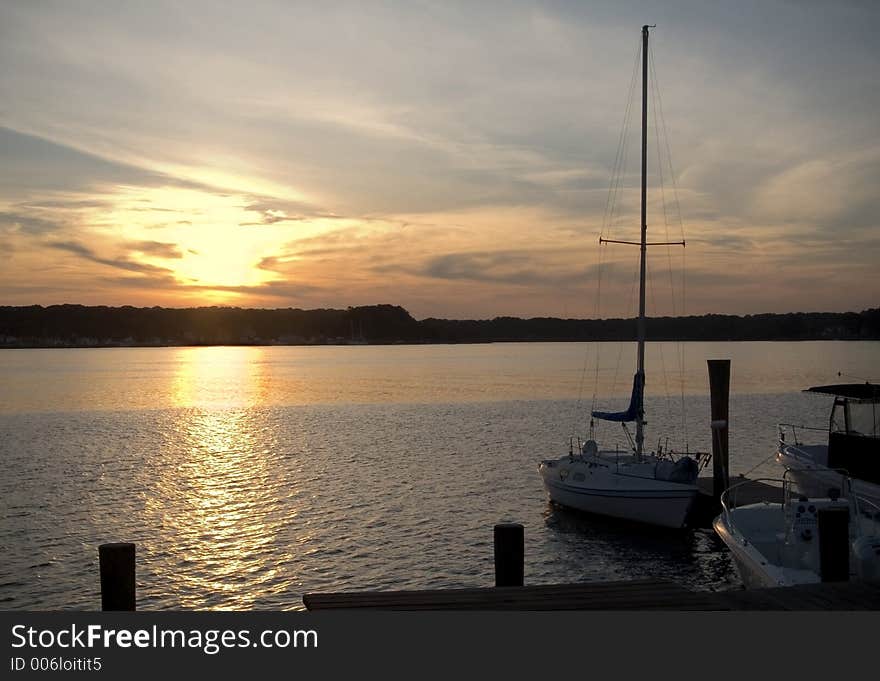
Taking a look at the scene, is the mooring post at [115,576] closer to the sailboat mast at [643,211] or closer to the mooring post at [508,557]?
the mooring post at [508,557]

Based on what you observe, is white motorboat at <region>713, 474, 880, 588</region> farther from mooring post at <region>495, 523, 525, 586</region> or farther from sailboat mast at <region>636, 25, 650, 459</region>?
sailboat mast at <region>636, 25, 650, 459</region>

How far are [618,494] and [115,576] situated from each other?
17.6 metres

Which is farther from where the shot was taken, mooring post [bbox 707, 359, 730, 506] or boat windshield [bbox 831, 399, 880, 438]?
mooring post [bbox 707, 359, 730, 506]

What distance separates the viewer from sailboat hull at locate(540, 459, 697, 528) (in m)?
24.2

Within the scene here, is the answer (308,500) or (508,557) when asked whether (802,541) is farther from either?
(308,500)

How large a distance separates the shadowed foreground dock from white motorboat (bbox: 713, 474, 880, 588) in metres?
1.34

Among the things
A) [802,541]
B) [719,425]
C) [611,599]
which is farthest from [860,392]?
[611,599]

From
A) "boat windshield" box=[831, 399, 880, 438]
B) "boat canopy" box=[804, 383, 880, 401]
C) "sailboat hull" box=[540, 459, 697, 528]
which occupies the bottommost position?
"sailboat hull" box=[540, 459, 697, 528]

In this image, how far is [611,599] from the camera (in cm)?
888

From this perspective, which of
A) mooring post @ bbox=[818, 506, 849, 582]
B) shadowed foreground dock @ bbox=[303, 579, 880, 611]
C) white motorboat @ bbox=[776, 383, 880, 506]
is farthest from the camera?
white motorboat @ bbox=[776, 383, 880, 506]

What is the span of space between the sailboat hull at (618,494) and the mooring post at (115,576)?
1737cm

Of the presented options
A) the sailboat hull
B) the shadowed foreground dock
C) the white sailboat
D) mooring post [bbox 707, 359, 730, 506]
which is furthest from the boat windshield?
the shadowed foreground dock

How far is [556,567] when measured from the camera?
21.0m
